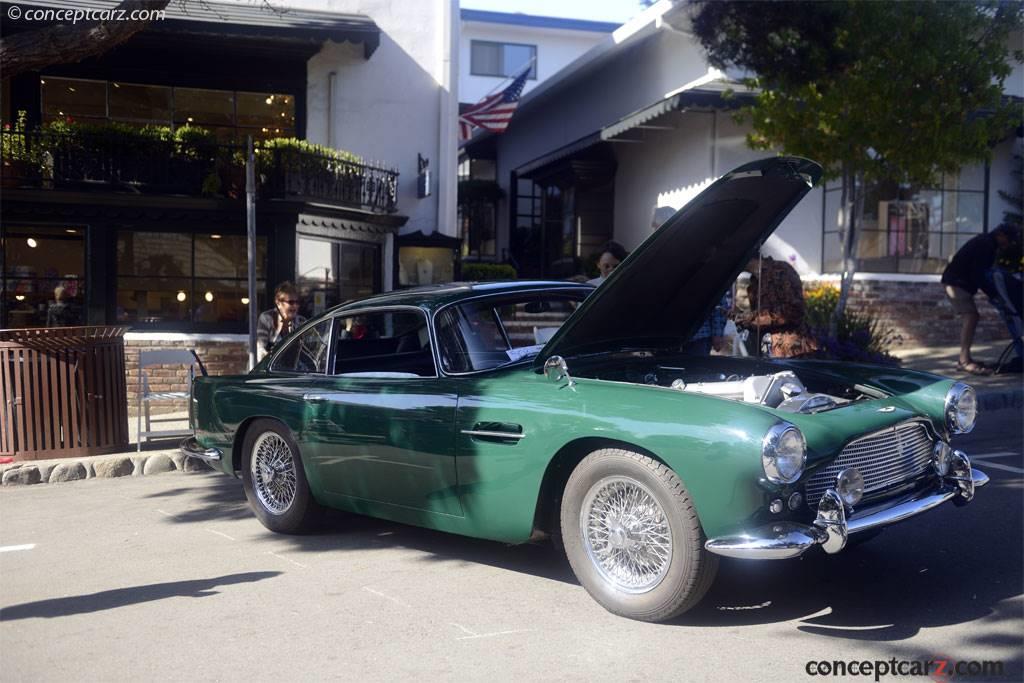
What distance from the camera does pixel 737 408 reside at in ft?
13.4

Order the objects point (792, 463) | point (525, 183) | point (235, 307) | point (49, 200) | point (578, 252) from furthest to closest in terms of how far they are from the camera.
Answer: point (525, 183), point (578, 252), point (235, 307), point (49, 200), point (792, 463)

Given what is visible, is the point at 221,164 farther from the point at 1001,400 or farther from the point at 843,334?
the point at 1001,400

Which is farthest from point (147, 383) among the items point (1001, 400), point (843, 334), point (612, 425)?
point (1001, 400)

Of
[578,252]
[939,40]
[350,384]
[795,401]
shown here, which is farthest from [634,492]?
[578,252]

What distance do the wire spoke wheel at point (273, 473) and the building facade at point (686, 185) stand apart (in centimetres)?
1086

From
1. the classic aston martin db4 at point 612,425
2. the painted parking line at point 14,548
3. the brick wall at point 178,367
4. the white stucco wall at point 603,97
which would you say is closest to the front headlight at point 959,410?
the classic aston martin db4 at point 612,425

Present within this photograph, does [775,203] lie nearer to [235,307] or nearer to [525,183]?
[235,307]

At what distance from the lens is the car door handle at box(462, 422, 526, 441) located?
468 cm

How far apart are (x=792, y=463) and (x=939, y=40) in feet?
32.1

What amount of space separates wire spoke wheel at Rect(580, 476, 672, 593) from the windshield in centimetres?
111

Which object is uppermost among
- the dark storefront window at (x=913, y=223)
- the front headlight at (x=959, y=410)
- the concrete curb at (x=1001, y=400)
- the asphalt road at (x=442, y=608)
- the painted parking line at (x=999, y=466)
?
the dark storefront window at (x=913, y=223)

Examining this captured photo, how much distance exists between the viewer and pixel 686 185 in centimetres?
1766

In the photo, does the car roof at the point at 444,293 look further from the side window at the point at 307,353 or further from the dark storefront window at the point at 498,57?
the dark storefront window at the point at 498,57

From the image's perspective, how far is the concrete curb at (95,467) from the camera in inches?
334
